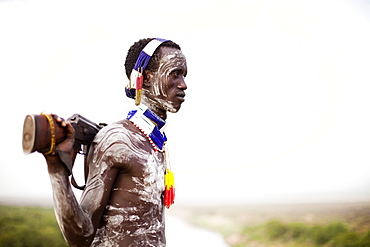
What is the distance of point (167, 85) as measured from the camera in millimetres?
2848

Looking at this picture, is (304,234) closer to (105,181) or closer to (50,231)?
(50,231)

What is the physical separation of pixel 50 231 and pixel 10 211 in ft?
3.15

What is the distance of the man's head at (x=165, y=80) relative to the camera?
9.36ft

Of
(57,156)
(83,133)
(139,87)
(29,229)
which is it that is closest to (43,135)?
(57,156)

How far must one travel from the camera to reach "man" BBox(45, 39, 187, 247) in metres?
2.23

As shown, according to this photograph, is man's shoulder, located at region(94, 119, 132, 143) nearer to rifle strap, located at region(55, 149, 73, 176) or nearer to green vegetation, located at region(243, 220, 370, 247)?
rifle strap, located at region(55, 149, 73, 176)

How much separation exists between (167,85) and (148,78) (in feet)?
0.48

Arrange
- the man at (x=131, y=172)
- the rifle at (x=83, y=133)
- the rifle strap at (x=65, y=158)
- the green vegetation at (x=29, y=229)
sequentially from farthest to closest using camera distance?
the green vegetation at (x=29, y=229)
the rifle at (x=83, y=133)
the man at (x=131, y=172)
the rifle strap at (x=65, y=158)

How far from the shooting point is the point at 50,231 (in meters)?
7.14

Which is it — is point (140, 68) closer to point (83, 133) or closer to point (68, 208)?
point (83, 133)

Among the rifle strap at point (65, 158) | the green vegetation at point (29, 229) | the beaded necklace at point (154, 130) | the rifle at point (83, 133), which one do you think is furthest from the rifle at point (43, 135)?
the green vegetation at point (29, 229)

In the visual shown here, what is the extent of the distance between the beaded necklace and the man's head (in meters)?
0.08

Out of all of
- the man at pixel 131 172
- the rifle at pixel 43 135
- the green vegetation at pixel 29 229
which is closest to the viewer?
the rifle at pixel 43 135

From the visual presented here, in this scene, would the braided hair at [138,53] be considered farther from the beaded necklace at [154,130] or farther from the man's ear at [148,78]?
the beaded necklace at [154,130]
